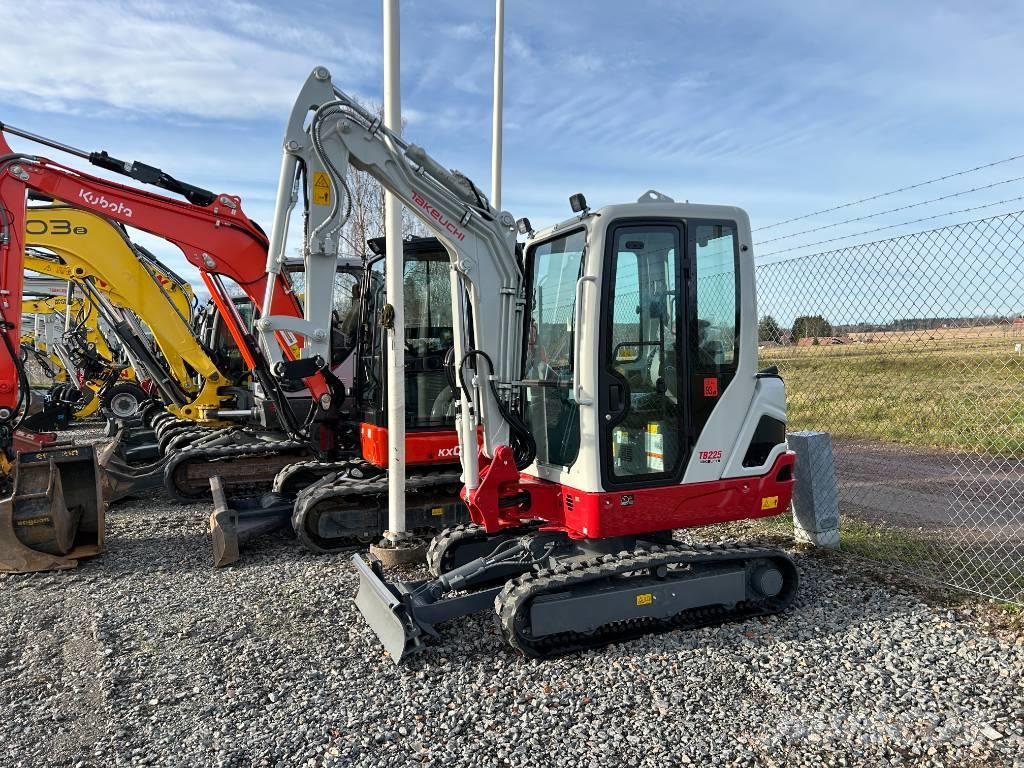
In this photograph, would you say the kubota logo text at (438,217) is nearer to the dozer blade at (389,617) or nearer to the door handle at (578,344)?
the door handle at (578,344)

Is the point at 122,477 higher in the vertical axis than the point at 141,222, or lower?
lower

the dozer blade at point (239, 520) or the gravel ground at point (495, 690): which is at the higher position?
the dozer blade at point (239, 520)

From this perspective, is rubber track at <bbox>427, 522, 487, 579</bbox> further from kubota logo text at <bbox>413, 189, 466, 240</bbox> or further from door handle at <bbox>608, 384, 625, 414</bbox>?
kubota logo text at <bbox>413, 189, 466, 240</bbox>

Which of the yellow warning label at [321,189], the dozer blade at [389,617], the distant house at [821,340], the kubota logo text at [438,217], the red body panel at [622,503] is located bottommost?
the dozer blade at [389,617]

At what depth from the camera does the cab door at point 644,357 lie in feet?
14.9

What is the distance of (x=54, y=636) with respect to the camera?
4902 mm

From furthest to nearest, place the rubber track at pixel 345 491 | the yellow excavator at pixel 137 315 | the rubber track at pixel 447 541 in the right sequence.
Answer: the yellow excavator at pixel 137 315 → the rubber track at pixel 345 491 → the rubber track at pixel 447 541

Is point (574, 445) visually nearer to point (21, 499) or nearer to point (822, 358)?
point (822, 358)

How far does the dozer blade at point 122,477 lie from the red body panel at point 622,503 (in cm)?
575

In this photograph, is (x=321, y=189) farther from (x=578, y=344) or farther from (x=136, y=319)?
(x=136, y=319)

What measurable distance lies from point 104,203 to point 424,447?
417 centimetres

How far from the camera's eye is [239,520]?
22.8 feet

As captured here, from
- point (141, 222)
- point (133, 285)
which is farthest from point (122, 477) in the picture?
point (141, 222)

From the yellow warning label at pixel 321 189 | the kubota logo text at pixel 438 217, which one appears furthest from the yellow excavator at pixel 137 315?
the kubota logo text at pixel 438 217
